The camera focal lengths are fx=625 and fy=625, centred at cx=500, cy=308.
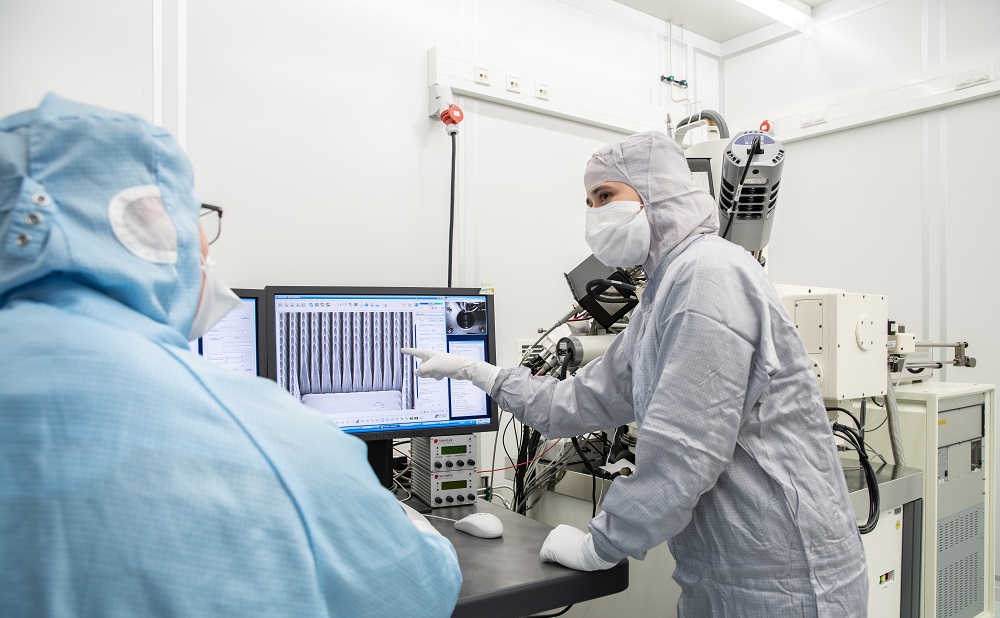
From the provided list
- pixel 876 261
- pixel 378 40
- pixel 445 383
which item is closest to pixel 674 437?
pixel 445 383

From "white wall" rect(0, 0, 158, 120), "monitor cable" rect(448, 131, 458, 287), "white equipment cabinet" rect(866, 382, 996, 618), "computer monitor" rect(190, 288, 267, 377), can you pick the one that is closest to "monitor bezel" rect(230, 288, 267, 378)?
"computer monitor" rect(190, 288, 267, 377)

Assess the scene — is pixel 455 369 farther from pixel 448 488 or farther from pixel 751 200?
pixel 751 200

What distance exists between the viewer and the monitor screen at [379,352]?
136 cm

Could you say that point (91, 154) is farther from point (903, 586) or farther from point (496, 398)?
point (903, 586)

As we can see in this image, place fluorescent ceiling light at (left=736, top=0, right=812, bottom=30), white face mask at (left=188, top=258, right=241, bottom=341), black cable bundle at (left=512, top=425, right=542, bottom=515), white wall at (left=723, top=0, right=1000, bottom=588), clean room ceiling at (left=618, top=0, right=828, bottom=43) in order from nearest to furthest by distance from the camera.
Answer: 1. white face mask at (left=188, top=258, right=241, bottom=341)
2. black cable bundle at (left=512, top=425, right=542, bottom=515)
3. white wall at (left=723, top=0, right=1000, bottom=588)
4. fluorescent ceiling light at (left=736, top=0, right=812, bottom=30)
5. clean room ceiling at (left=618, top=0, right=828, bottom=43)

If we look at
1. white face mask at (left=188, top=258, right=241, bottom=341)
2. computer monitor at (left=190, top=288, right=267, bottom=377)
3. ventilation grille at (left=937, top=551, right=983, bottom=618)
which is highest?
white face mask at (left=188, top=258, right=241, bottom=341)

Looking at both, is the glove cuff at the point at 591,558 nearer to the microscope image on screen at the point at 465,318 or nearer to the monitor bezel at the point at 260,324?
the microscope image on screen at the point at 465,318

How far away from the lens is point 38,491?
460mm

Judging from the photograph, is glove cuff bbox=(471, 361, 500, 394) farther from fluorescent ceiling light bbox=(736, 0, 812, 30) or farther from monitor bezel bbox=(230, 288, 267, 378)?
fluorescent ceiling light bbox=(736, 0, 812, 30)

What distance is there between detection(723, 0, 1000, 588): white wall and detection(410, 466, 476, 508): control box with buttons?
2.26 meters

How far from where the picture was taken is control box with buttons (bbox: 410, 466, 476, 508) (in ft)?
4.74

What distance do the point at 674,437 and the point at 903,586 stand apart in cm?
130

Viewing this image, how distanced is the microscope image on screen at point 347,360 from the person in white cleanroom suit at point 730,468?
508mm

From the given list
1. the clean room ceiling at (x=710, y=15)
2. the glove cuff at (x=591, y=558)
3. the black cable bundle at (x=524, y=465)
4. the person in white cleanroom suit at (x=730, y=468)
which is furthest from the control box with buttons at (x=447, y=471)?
the clean room ceiling at (x=710, y=15)
